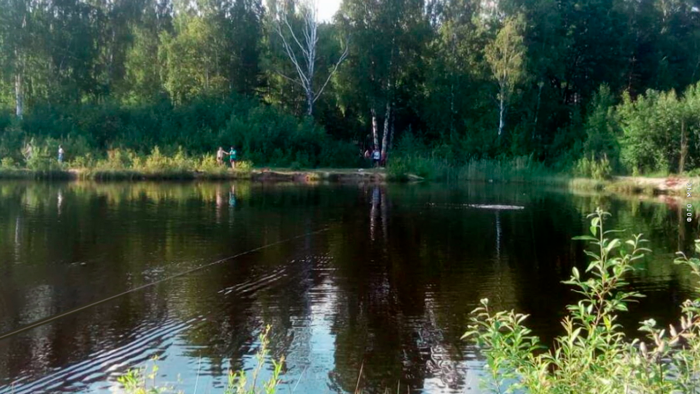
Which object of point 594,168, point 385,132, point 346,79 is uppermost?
point 346,79

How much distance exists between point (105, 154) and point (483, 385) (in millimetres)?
40935

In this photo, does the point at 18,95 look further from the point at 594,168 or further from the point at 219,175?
the point at 594,168

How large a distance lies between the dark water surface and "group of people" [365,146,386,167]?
23031mm

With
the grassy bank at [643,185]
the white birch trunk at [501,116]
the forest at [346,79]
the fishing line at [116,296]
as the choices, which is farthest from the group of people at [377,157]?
the fishing line at [116,296]

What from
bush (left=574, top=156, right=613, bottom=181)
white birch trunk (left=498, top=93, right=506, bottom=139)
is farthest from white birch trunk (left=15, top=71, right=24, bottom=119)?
bush (left=574, top=156, right=613, bottom=181)

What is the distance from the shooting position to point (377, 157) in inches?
1847

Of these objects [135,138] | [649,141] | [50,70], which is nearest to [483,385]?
[649,141]

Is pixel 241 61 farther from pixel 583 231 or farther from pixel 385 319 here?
pixel 385 319

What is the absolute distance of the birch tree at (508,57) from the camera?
44719 mm

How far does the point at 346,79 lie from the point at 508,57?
10662 millimetres

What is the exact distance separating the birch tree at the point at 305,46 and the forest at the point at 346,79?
4.1 inches

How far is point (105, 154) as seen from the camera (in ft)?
139

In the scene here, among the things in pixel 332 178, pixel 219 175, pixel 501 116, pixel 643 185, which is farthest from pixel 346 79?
pixel 643 185

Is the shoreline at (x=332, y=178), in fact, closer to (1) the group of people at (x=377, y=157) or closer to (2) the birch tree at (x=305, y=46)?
(1) the group of people at (x=377, y=157)
